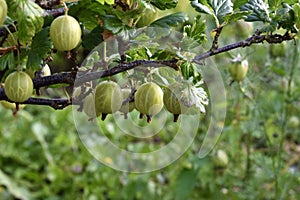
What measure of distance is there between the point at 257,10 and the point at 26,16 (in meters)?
0.33

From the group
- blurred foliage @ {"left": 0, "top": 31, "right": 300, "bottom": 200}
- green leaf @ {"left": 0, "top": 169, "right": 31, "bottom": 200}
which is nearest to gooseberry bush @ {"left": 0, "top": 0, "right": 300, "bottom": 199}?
blurred foliage @ {"left": 0, "top": 31, "right": 300, "bottom": 200}

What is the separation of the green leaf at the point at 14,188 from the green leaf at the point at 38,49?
5.64 feet

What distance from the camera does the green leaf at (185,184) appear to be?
1.99 meters

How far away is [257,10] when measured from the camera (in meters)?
0.73

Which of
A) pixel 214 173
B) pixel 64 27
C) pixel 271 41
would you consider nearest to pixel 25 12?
pixel 64 27

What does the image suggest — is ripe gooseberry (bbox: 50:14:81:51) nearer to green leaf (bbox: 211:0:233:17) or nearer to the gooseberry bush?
the gooseberry bush

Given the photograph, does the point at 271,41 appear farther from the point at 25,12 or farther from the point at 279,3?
the point at 25,12

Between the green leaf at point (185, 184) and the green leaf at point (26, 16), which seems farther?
the green leaf at point (185, 184)

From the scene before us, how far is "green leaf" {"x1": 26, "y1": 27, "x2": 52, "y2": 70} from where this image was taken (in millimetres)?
672

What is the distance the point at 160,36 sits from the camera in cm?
72

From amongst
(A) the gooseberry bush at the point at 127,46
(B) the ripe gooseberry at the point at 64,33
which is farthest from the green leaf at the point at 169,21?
(B) the ripe gooseberry at the point at 64,33

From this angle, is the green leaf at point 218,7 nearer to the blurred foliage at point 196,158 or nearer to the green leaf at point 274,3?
the green leaf at point 274,3

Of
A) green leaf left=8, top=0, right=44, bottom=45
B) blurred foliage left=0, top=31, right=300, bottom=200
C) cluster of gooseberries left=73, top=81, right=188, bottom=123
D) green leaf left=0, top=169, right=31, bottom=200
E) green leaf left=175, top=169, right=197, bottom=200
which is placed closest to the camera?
green leaf left=8, top=0, right=44, bottom=45

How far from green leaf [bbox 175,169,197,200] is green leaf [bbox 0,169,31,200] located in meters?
0.73
